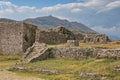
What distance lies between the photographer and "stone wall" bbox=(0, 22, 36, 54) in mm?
64000

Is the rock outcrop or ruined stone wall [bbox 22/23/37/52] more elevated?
ruined stone wall [bbox 22/23/37/52]

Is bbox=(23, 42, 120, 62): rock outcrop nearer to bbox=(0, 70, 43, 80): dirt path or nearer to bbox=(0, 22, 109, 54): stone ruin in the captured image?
bbox=(0, 70, 43, 80): dirt path

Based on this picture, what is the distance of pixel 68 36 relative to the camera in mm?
66562

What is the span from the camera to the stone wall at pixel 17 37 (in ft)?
210

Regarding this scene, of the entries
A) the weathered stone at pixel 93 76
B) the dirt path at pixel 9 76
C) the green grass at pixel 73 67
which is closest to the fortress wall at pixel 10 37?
the green grass at pixel 73 67

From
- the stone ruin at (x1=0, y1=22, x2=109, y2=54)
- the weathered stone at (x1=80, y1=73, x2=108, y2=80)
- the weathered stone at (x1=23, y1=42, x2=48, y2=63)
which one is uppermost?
the stone ruin at (x1=0, y1=22, x2=109, y2=54)

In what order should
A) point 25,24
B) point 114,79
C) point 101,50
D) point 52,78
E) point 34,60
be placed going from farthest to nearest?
point 25,24, point 34,60, point 101,50, point 52,78, point 114,79

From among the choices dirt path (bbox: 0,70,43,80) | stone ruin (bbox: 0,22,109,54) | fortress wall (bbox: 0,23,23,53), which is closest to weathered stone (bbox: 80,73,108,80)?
dirt path (bbox: 0,70,43,80)

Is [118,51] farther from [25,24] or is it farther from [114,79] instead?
[25,24]

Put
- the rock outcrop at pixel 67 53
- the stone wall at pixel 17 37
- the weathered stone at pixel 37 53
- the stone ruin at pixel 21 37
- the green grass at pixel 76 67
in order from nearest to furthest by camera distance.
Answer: the green grass at pixel 76 67
the rock outcrop at pixel 67 53
the weathered stone at pixel 37 53
the stone ruin at pixel 21 37
the stone wall at pixel 17 37

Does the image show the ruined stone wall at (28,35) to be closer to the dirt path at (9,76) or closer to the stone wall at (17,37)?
the stone wall at (17,37)

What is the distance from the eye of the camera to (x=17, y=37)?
64.5 meters

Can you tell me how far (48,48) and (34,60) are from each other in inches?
106

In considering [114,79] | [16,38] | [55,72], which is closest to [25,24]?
[16,38]
